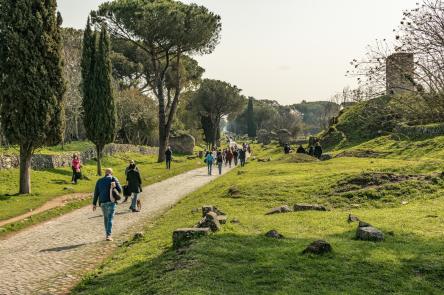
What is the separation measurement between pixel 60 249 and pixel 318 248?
Answer: 313 inches

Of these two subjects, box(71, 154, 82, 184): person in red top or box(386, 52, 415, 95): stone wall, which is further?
box(71, 154, 82, 184): person in red top

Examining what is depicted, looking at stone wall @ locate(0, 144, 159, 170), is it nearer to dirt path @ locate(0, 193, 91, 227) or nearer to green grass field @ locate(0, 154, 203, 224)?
green grass field @ locate(0, 154, 203, 224)

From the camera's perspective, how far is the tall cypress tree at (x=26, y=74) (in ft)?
83.0

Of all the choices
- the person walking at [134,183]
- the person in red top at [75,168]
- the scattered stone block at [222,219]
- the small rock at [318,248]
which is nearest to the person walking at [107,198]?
the scattered stone block at [222,219]

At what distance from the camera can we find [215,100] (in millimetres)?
96125

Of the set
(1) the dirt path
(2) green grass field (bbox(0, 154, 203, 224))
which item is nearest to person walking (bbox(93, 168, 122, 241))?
(1) the dirt path

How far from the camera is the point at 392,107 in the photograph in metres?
14.8

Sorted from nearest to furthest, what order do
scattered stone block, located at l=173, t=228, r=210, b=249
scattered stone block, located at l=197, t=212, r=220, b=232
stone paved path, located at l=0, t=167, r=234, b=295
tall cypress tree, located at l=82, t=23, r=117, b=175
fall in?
stone paved path, located at l=0, t=167, r=234, b=295
scattered stone block, located at l=173, t=228, r=210, b=249
scattered stone block, located at l=197, t=212, r=220, b=232
tall cypress tree, located at l=82, t=23, r=117, b=175

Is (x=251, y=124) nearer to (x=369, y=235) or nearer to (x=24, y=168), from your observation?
(x=24, y=168)

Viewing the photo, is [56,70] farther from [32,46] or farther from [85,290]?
[85,290]

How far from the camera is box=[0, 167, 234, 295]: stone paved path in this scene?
11009mm

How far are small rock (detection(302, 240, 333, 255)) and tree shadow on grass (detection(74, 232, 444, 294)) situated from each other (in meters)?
0.18

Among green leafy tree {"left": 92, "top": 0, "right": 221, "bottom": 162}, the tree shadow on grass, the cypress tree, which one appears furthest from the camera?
the cypress tree

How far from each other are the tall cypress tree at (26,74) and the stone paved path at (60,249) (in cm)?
620
